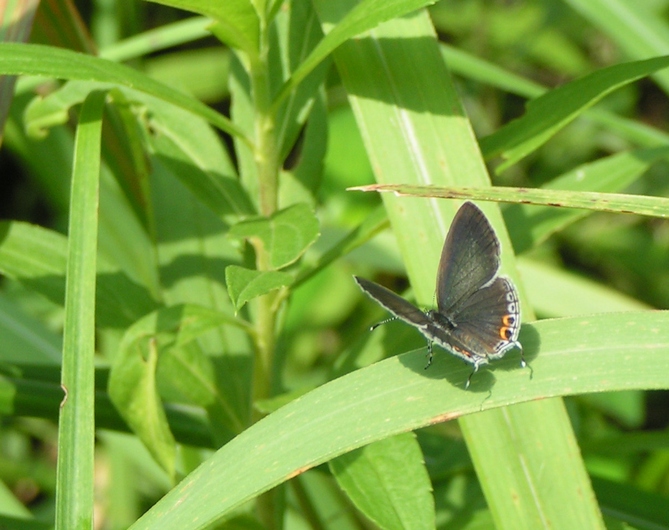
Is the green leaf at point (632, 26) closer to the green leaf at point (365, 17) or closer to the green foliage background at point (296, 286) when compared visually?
the green foliage background at point (296, 286)

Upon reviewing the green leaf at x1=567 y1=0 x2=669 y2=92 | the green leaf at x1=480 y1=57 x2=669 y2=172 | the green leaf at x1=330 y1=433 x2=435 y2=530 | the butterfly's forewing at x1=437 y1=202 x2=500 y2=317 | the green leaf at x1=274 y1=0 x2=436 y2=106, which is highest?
the green leaf at x1=567 y1=0 x2=669 y2=92

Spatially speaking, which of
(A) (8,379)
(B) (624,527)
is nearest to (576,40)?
(B) (624,527)

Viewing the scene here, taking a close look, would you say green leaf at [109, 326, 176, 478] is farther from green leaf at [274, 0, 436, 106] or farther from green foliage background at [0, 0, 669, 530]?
green leaf at [274, 0, 436, 106]

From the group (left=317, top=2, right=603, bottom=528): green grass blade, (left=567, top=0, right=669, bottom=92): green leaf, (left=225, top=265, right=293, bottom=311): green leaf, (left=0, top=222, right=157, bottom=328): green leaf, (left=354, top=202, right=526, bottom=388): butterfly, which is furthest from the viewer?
(left=567, top=0, right=669, bottom=92): green leaf

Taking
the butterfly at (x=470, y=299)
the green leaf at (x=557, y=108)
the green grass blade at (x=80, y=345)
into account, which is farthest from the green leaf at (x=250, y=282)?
the green leaf at (x=557, y=108)

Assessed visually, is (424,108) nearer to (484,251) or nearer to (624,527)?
(484,251)

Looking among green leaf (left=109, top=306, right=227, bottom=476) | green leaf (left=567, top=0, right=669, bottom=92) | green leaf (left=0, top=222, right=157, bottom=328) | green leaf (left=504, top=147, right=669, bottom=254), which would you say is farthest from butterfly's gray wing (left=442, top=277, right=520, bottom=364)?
green leaf (left=567, top=0, right=669, bottom=92)
